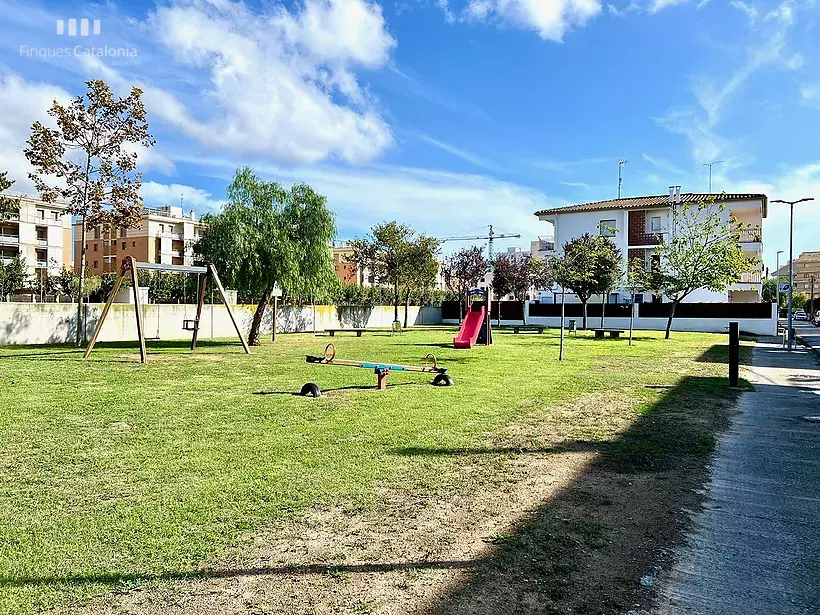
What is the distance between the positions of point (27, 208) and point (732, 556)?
2889 inches

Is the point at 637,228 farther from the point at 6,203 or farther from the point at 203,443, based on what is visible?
the point at 203,443

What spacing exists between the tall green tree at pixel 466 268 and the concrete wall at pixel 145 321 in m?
12.9

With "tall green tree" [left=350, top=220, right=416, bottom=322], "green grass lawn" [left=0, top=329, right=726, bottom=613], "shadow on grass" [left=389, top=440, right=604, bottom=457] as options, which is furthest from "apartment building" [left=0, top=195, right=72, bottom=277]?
"shadow on grass" [left=389, top=440, right=604, bottom=457]

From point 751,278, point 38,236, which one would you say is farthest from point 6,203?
point 38,236

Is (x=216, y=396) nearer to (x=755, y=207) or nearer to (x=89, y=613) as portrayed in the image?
(x=89, y=613)

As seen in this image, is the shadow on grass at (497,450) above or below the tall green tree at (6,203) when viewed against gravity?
below

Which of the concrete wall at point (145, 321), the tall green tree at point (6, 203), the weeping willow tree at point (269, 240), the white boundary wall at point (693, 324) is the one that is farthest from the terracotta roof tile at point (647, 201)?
the tall green tree at point (6, 203)

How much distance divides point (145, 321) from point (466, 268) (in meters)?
27.8

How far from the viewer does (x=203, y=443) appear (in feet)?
20.1

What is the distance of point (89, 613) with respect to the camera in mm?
2775

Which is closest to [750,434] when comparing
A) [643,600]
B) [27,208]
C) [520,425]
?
[520,425]

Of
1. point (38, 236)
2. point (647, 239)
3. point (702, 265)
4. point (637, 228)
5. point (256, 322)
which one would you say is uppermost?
point (38, 236)

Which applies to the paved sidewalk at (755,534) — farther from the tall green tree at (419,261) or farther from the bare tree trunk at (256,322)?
the tall green tree at (419,261)

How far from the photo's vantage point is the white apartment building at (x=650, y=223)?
42094 millimetres
